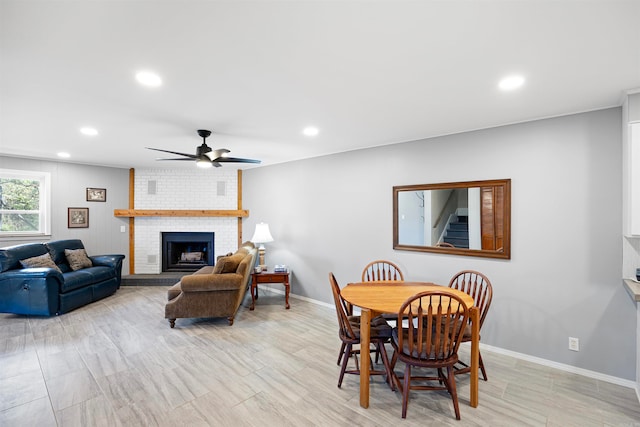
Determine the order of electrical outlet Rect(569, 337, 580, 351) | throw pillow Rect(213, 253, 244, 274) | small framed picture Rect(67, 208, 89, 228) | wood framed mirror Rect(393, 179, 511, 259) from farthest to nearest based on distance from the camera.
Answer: small framed picture Rect(67, 208, 89, 228) → throw pillow Rect(213, 253, 244, 274) → wood framed mirror Rect(393, 179, 511, 259) → electrical outlet Rect(569, 337, 580, 351)

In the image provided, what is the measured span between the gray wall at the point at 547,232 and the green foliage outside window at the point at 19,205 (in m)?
6.02

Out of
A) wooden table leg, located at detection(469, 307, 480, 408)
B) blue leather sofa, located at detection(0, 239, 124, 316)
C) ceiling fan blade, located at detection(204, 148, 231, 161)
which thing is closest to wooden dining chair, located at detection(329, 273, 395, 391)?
wooden table leg, located at detection(469, 307, 480, 408)

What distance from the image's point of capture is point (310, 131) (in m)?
3.36

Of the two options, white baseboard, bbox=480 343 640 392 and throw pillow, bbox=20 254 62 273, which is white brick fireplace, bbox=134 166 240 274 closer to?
throw pillow, bbox=20 254 62 273

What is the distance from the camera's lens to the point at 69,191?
531cm

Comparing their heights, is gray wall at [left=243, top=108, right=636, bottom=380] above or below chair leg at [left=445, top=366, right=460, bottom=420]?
above

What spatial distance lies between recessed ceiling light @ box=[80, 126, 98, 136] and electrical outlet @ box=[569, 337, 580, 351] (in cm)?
552

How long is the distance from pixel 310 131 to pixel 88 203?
199 inches

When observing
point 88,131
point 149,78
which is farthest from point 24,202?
point 149,78

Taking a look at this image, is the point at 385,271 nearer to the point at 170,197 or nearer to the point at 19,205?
the point at 170,197

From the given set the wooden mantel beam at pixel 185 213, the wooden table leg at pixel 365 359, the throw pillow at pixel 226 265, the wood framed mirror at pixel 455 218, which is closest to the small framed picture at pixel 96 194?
the wooden mantel beam at pixel 185 213

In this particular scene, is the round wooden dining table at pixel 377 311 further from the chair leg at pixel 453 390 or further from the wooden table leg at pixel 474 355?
the chair leg at pixel 453 390

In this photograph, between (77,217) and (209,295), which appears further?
(77,217)

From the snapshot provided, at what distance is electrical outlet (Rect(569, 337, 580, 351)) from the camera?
8.50ft
